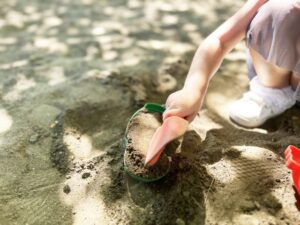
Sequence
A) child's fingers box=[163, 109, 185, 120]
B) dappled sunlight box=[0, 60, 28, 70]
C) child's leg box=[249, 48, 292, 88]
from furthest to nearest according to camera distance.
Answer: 1. dappled sunlight box=[0, 60, 28, 70]
2. child's leg box=[249, 48, 292, 88]
3. child's fingers box=[163, 109, 185, 120]

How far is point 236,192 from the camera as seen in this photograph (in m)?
1.37

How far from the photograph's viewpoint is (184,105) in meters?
1.47

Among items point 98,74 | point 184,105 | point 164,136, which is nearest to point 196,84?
point 184,105

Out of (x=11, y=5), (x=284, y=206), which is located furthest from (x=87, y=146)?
(x=11, y=5)

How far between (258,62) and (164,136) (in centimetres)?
68

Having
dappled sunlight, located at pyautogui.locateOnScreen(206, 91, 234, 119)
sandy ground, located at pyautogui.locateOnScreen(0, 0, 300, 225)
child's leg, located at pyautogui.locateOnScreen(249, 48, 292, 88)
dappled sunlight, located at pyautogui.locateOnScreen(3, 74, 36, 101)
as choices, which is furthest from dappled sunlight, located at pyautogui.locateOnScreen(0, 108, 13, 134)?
child's leg, located at pyautogui.locateOnScreen(249, 48, 292, 88)

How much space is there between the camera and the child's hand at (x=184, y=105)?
1464 mm

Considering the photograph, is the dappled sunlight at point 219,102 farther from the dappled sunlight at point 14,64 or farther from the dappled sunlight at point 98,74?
the dappled sunlight at point 14,64

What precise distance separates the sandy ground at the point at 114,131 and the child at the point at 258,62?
0.34 ft

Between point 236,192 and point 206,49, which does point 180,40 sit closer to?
point 206,49

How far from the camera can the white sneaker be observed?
182cm

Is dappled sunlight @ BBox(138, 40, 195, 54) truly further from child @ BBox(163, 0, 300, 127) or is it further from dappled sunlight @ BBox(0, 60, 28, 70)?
dappled sunlight @ BBox(0, 60, 28, 70)

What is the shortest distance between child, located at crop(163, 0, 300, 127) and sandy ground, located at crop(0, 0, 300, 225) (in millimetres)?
104

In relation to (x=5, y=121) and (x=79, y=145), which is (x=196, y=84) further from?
(x=5, y=121)
